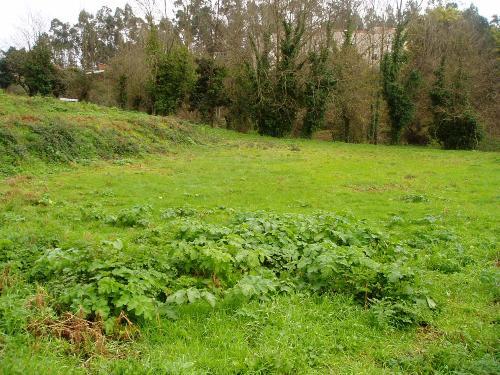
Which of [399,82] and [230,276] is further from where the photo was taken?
[399,82]

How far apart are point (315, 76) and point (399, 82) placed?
6.93 meters

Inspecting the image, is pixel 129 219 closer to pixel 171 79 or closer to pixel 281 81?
pixel 171 79

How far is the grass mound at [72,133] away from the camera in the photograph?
47.9 ft

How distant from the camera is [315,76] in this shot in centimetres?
3153

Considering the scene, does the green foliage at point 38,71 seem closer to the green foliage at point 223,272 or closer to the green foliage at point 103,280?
the green foliage at point 223,272

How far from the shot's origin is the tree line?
104 feet

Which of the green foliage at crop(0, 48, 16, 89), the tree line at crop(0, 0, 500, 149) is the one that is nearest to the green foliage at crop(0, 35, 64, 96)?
the tree line at crop(0, 0, 500, 149)

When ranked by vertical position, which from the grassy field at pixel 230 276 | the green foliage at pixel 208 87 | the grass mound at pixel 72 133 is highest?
the green foliage at pixel 208 87

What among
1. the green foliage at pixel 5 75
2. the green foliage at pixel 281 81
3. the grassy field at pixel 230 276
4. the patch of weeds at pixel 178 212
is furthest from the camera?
the green foliage at pixel 5 75

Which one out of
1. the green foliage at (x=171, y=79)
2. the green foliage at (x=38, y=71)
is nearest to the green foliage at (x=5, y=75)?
the green foliage at (x=38, y=71)

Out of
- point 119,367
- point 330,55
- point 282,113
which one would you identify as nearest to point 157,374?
point 119,367

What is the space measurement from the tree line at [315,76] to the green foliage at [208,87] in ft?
0.27

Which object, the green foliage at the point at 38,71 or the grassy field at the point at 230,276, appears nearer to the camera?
the grassy field at the point at 230,276

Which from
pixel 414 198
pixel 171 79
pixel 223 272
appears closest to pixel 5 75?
pixel 171 79
